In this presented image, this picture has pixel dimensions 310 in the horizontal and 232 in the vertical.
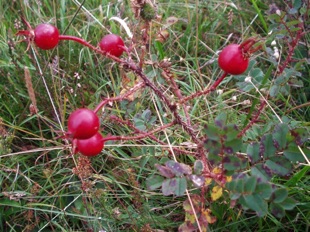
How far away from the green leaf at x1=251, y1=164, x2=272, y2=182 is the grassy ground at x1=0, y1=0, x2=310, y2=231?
0.24 metres

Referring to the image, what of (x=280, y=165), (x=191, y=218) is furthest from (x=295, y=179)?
(x=191, y=218)

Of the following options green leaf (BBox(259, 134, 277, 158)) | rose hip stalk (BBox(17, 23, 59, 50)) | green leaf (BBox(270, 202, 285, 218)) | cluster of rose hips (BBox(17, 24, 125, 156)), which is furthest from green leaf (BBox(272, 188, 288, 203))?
rose hip stalk (BBox(17, 23, 59, 50))

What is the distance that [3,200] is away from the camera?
153cm

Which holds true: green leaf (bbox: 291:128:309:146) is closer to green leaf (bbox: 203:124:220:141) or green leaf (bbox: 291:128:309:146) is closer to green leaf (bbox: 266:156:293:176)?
green leaf (bbox: 266:156:293:176)

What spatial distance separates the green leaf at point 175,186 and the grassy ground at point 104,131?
8.9 inches

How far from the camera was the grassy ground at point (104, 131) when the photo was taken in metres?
1.39

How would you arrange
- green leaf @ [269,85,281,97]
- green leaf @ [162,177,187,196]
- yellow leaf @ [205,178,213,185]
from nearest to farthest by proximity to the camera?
1. green leaf @ [162,177,187,196]
2. yellow leaf @ [205,178,213,185]
3. green leaf @ [269,85,281,97]

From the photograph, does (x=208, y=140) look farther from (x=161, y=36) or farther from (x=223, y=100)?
(x=223, y=100)

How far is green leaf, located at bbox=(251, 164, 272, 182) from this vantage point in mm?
1113

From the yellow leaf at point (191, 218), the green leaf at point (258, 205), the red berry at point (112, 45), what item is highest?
the red berry at point (112, 45)

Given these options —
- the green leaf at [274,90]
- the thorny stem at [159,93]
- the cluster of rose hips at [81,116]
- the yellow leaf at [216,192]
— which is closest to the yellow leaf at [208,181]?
the yellow leaf at [216,192]

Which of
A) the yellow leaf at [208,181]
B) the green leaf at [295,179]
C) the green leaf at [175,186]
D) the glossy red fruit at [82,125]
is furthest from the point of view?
the green leaf at [295,179]

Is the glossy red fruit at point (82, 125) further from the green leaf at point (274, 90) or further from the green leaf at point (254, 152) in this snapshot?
the green leaf at point (274, 90)

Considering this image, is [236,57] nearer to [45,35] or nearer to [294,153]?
[294,153]
